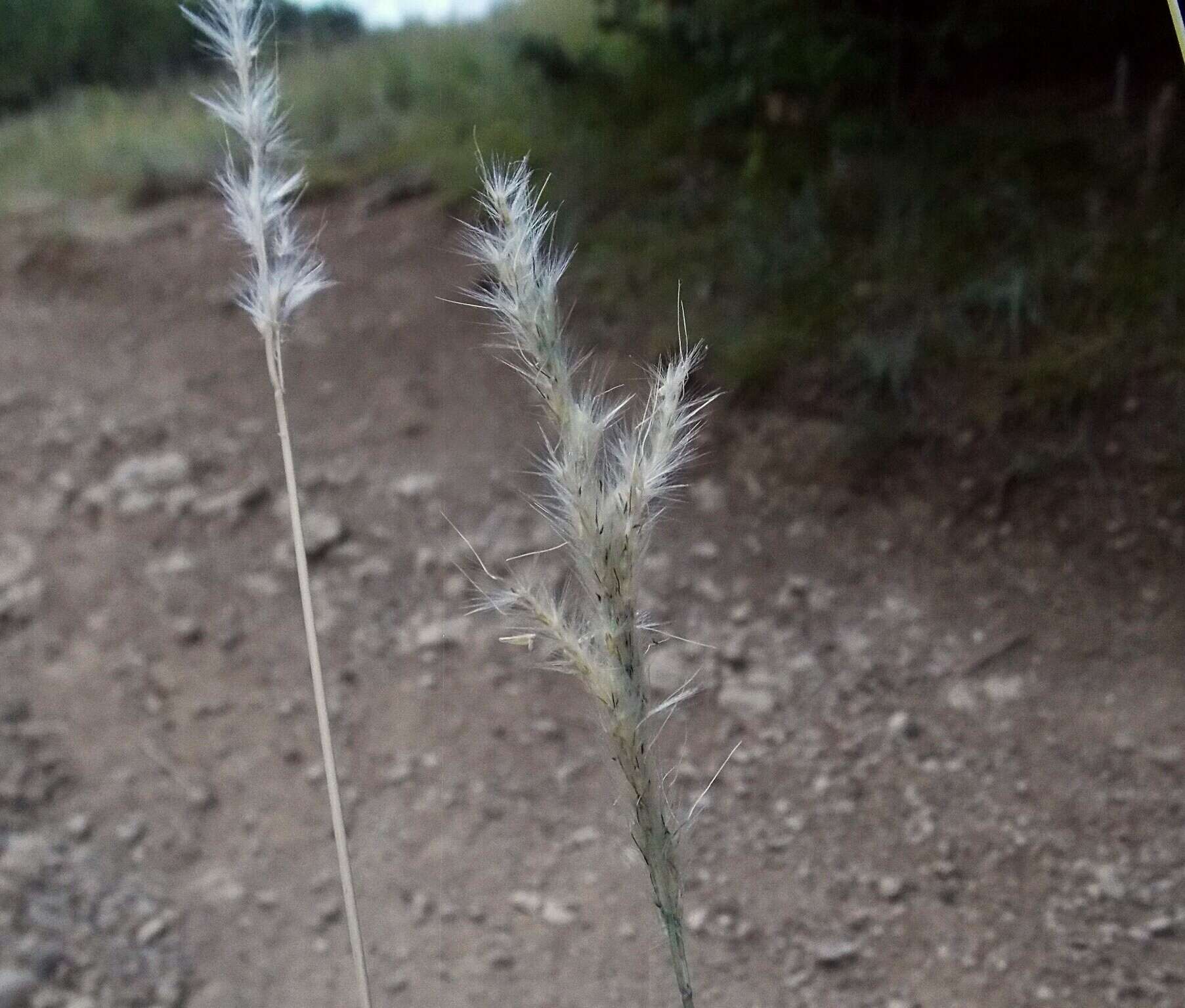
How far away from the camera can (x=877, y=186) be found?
3174 mm

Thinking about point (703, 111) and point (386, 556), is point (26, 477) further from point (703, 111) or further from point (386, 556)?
point (703, 111)

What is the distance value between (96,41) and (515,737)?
355cm

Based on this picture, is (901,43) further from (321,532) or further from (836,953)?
(836,953)

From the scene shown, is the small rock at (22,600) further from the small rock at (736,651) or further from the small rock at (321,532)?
the small rock at (736,651)

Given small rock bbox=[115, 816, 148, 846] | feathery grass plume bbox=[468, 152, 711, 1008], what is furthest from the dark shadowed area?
feathery grass plume bbox=[468, 152, 711, 1008]

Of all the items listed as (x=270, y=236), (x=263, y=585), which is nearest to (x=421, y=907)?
(x=263, y=585)

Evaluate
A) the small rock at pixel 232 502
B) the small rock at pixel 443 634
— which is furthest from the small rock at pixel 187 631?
the small rock at pixel 443 634

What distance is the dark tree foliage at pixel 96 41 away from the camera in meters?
4.12

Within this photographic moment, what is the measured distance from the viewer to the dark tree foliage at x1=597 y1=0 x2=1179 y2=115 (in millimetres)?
3031

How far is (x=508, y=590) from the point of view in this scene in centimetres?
95

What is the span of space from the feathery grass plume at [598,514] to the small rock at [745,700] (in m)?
1.32

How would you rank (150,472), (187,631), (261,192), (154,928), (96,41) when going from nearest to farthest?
(261,192) → (154,928) → (187,631) → (150,472) → (96,41)

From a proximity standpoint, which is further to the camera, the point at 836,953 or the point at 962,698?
the point at 962,698

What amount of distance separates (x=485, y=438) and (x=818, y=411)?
0.85 m
